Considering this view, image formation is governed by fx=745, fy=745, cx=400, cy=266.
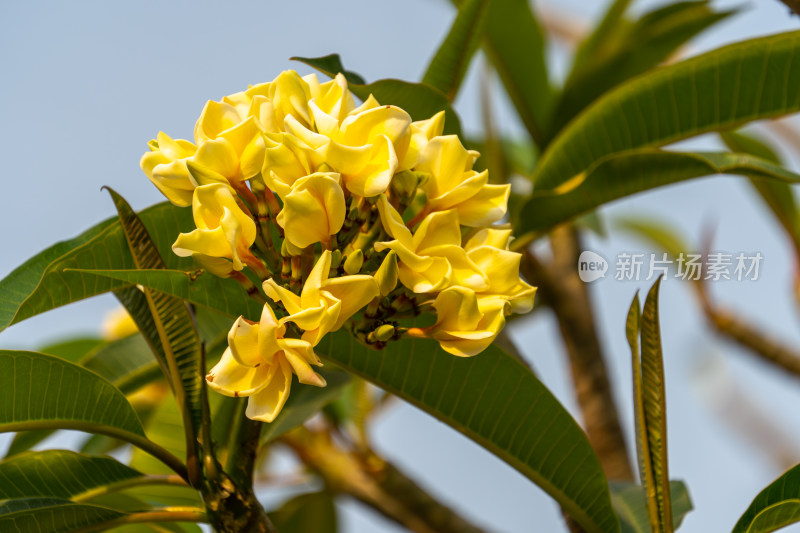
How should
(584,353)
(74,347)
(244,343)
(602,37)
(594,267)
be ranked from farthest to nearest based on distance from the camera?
(602,37)
(584,353)
(74,347)
(594,267)
(244,343)

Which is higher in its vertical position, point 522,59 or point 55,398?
point 522,59

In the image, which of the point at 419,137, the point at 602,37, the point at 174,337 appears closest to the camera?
the point at 419,137

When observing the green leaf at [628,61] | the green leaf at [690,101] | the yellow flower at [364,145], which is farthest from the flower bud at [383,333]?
the green leaf at [628,61]

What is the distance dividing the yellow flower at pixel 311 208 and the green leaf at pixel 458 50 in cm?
43

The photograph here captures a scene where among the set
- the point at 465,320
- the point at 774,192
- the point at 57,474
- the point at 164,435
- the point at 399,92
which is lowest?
the point at 164,435

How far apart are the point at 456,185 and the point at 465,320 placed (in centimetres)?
13

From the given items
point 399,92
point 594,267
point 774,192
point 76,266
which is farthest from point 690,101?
point 774,192

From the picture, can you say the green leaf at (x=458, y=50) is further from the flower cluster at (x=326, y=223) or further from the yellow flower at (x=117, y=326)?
the yellow flower at (x=117, y=326)

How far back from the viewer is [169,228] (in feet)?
2.58

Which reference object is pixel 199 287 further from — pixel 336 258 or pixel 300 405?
pixel 300 405

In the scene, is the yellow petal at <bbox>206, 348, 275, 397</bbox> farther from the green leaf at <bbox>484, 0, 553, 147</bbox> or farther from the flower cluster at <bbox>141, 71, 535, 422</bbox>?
the green leaf at <bbox>484, 0, 553, 147</bbox>

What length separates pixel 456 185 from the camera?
66cm

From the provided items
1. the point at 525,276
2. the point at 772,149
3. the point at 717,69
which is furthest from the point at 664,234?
the point at 717,69

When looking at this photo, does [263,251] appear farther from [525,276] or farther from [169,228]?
[525,276]
